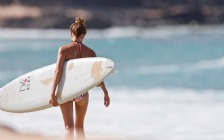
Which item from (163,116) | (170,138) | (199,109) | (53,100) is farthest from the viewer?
(199,109)

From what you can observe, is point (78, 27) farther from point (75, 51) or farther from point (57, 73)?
point (57, 73)

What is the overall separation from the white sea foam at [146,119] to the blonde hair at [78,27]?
4025 mm

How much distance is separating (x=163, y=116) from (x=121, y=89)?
552 centimetres

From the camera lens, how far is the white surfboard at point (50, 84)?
16.6ft

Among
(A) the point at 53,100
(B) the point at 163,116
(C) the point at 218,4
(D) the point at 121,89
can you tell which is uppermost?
(C) the point at 218,4

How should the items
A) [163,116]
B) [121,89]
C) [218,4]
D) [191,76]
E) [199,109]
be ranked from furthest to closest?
[218,4] < [191,76] < [121,89] < [199,109] < [163,116]

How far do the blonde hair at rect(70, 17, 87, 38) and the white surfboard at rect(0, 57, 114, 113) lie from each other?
21cm

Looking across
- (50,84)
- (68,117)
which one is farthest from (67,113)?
(50,84)

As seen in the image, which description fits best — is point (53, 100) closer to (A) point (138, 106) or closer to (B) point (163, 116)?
(B) point (163, 116)

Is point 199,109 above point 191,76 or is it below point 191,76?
below

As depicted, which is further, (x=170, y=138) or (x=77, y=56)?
(x=170, y=138)

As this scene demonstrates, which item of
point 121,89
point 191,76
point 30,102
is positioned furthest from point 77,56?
point 191,76

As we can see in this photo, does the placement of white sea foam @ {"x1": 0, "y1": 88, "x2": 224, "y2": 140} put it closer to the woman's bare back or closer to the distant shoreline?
the woman's bare back

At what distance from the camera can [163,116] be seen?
11.2 metres
